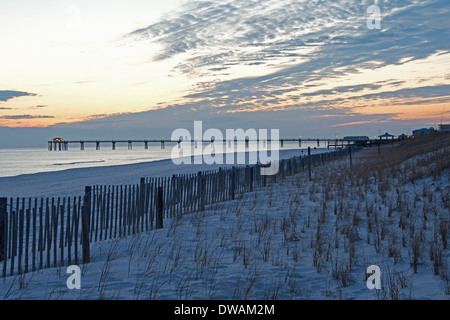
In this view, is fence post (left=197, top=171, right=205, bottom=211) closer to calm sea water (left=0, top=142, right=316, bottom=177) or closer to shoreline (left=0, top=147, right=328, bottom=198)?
shoreline (left=0, top=147, right=328, bottom=198)

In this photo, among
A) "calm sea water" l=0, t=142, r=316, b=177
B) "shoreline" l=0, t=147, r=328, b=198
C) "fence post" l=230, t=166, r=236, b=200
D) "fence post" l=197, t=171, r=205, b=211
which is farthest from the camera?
"calm sea water" l=0, t=142, r=316, b=177

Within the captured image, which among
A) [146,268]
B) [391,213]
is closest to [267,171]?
[391,213]

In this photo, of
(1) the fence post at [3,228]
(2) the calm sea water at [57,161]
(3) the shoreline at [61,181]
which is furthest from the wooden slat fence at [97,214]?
(2) the calm sea water at [57,161]

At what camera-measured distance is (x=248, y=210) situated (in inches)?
472

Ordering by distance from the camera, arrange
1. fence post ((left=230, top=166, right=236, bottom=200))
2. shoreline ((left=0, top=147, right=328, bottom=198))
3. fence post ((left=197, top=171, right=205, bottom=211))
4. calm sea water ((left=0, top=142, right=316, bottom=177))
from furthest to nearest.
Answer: calm sea water ((left=0, top=142, right=316, bottom=177))
shoreline ((left=0, top=147, right=328, bottom=198))
fence post ((left=230, top=166, right=236, bottom=200))
fence post ((left=197, top=171, right=205, bottom=211))

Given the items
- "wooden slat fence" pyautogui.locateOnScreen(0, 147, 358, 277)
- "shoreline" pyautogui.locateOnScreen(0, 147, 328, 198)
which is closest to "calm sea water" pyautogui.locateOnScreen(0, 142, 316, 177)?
"shoreline" pyautogui.locateOnScreen(0, 147, 328, 198)

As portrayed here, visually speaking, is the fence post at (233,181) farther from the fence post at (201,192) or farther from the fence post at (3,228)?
the fence post at (3,228)

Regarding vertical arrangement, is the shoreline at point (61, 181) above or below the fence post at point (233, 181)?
below

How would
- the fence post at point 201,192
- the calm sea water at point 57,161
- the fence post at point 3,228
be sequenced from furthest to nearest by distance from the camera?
the calm sea water at point 57,161
the fence post at point 201,192
the fence post at point 3,228

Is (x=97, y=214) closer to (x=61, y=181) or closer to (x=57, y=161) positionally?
(x=61, y=181)

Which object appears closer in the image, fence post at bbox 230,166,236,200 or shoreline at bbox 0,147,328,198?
fence post at bbox 230,166,236,200

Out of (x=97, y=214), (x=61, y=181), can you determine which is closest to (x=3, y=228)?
(x=97, y=214)

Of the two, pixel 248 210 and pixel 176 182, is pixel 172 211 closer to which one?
A: pixel 176 182

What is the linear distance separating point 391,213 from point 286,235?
3428 mm
